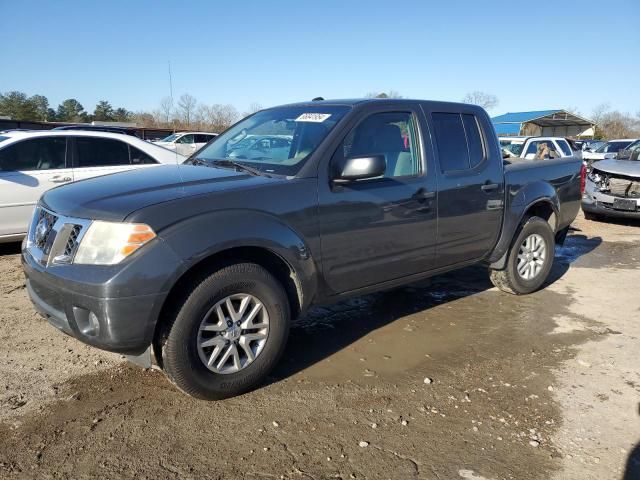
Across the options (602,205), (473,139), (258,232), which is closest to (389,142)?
(473,139)

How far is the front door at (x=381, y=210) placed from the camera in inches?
141

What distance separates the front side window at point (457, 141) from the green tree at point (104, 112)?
67.2m

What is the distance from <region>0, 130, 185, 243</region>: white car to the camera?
6.17 metres

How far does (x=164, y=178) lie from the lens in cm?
347

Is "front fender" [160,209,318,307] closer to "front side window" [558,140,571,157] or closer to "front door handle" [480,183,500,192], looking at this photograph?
"front door handle" [480,183,500,192]

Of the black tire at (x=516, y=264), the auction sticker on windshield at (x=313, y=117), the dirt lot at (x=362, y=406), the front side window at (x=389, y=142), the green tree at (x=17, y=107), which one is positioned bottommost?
the dirt lot at (x=362, y=406)

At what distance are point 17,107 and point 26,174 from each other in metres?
59.9

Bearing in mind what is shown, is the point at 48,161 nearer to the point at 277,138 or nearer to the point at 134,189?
the point at 277,138

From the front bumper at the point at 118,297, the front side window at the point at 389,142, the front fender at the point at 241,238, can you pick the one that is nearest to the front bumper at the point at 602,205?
the front side window at the point at 389,142

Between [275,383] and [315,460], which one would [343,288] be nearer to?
[275,383]

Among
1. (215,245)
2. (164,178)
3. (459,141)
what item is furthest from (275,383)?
(459,141)

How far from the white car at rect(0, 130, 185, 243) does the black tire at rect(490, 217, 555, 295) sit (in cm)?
472

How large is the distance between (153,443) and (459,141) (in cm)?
341

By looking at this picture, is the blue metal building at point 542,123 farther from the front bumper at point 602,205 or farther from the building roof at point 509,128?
the front bumper at point 602,205
